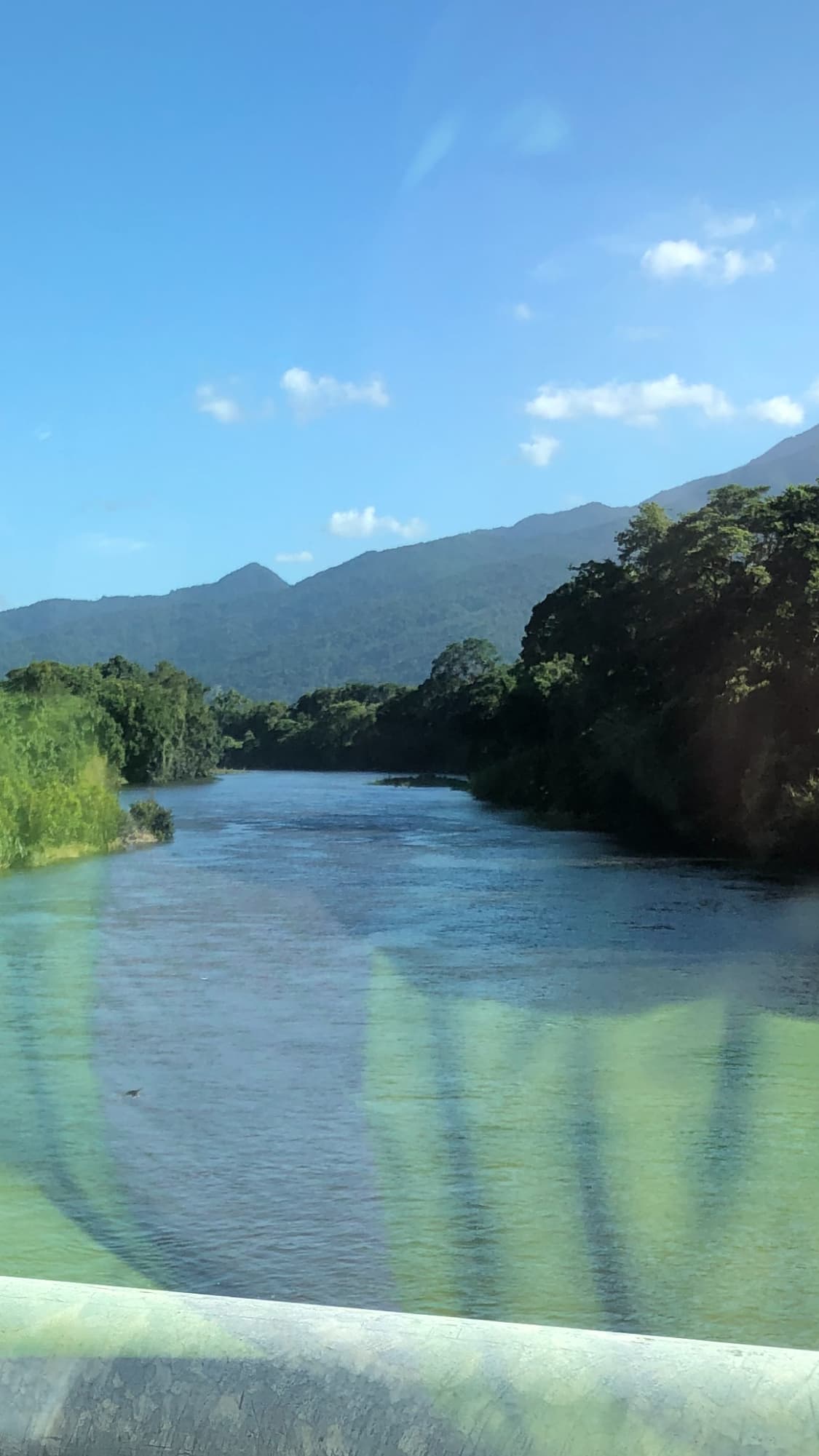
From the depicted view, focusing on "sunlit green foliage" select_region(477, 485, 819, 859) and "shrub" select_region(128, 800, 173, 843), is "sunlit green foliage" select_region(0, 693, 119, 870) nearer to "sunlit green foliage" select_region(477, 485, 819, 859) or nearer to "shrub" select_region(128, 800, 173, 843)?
"shrub" select_region(128, 800, 173, 843)

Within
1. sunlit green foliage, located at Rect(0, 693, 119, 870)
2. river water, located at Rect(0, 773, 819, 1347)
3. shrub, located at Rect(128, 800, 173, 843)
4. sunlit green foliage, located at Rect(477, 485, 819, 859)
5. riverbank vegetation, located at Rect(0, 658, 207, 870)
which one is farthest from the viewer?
shrub, located at Rect(128, 800, 173, 843)

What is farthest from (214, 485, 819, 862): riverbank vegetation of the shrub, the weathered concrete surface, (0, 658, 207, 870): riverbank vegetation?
the weathered concrete surface

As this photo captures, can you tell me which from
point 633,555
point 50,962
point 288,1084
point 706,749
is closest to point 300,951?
point 50,962

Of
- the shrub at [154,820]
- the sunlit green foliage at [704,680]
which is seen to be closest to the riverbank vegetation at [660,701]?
the sunlit green foliage at [704,680]

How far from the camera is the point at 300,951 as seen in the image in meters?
18.9

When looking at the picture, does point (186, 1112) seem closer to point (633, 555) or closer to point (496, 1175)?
point (496, 1175)

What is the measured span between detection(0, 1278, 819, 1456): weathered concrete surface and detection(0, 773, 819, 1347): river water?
15.6 feet

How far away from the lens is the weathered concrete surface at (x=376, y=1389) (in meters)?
1.96

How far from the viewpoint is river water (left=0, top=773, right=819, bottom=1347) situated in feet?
24.0

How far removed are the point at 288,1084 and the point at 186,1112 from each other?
1060 millimetres

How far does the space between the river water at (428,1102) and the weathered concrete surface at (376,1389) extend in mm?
4745

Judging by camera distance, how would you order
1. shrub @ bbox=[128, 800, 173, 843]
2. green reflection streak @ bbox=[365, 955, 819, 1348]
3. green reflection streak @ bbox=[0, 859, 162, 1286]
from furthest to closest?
shrub @ bbox=[128, 800, 173, 843] < green reflection streak @ bbox=[0, 859, 162, 1286] < green reflection streak @ bbox=[365, 955, 819, 1348]

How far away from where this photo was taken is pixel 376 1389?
6.65ft

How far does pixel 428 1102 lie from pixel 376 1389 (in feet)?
29.9
